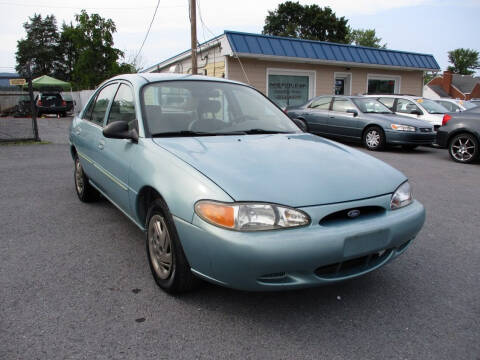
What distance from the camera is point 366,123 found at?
10.2m

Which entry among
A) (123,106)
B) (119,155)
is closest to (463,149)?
(123,106)

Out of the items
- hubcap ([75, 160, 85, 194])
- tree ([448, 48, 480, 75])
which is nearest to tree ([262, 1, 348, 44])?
hubcap ([75, 160, 85, 194])

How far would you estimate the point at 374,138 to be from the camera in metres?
10.1

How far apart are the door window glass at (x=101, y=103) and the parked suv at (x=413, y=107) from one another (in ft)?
31.2

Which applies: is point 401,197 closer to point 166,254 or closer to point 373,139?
point 166,254

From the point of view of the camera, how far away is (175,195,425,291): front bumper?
202 centimetres

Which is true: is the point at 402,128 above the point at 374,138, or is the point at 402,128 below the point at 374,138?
above

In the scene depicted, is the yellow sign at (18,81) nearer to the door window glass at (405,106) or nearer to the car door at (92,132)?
the car door at (92,132)

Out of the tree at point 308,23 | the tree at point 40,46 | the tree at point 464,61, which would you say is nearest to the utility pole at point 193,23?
the tree at point 308,23

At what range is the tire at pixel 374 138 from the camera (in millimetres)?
9919

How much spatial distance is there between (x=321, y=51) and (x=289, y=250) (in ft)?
48.4

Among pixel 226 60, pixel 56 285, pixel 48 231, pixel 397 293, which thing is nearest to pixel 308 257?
pixel 397 293

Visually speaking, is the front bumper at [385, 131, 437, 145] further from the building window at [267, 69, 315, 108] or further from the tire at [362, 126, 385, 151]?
the building window at [267, 69, 315, 108]

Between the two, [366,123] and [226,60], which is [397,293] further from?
[226,60]
